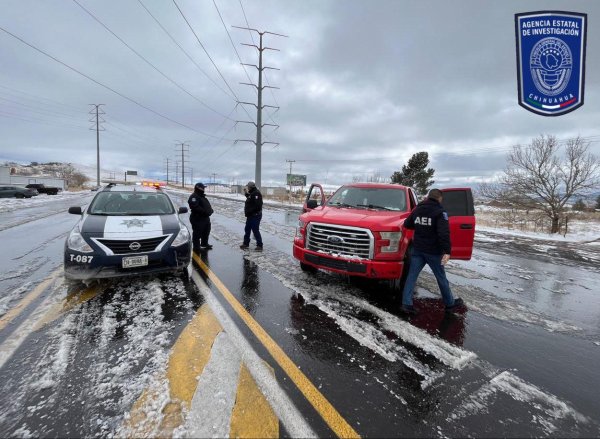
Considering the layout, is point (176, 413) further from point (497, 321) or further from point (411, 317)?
point (497, 321)

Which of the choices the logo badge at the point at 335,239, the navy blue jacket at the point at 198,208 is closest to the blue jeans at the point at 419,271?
the logo badge at the point at 335,239

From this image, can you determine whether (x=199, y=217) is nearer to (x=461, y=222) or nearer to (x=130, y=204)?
(x=130, y=204)

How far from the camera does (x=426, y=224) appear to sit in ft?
13.8

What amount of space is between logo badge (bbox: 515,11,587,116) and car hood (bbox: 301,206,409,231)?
455 cm

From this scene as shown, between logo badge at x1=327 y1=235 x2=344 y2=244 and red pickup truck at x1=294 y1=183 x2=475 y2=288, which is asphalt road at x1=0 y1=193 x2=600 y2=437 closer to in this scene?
red pickup truck at x1=294 y1=183 x2=475 y2=288

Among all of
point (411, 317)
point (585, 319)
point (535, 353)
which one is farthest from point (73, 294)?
point (585, 319)

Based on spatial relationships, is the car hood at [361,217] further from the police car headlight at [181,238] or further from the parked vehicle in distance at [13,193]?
the parked vehicle in distance at [13,193]

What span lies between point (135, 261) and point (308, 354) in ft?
9.86

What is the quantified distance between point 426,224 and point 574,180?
20.6 meters

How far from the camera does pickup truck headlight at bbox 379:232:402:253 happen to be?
15.0 feet

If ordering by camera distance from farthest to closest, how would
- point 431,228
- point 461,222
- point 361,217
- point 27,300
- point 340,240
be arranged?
point 461,222 → point 361,217 → point 340,240 → point 431,228 → point 27,300

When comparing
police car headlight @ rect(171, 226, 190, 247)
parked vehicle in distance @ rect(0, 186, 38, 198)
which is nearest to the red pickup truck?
police car headlight @ rect(171, 226, 190, 247)

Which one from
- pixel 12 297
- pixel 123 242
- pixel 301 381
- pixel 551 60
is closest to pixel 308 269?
pixel 123 242

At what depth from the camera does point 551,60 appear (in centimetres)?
649
